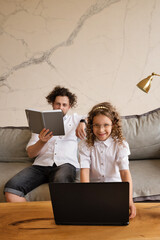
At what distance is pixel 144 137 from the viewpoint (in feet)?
6.66

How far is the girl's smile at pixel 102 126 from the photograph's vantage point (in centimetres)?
149

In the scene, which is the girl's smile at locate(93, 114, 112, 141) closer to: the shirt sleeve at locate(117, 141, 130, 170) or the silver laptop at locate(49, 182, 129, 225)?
the shirt sleeve at locate(117, 141, 130, 170)

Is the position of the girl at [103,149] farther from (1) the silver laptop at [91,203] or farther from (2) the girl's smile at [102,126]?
(1) the silver laptop at [91,203]

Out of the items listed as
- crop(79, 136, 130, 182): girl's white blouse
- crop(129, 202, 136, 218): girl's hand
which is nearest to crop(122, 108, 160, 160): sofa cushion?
crop(79, 136, 130, 182): girl's white blouse

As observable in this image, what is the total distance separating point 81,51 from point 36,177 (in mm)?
1688

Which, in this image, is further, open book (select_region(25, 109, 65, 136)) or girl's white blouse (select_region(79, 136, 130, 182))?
open book (select_region(25, 109, 65, 136))

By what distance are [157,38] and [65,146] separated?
1.68 m

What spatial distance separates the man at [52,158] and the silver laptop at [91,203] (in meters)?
0.70

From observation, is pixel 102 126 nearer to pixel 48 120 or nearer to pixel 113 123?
pixel 113 123

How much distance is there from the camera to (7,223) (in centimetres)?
104

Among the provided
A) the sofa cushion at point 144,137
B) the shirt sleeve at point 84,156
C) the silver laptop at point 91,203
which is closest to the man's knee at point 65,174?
the shirt sleeve at point 84,156

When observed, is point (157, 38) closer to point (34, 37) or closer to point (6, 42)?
point (34, 37)

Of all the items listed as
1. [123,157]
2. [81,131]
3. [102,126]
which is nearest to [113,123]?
[102,126]

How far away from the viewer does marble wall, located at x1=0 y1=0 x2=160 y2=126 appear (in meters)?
2.80
